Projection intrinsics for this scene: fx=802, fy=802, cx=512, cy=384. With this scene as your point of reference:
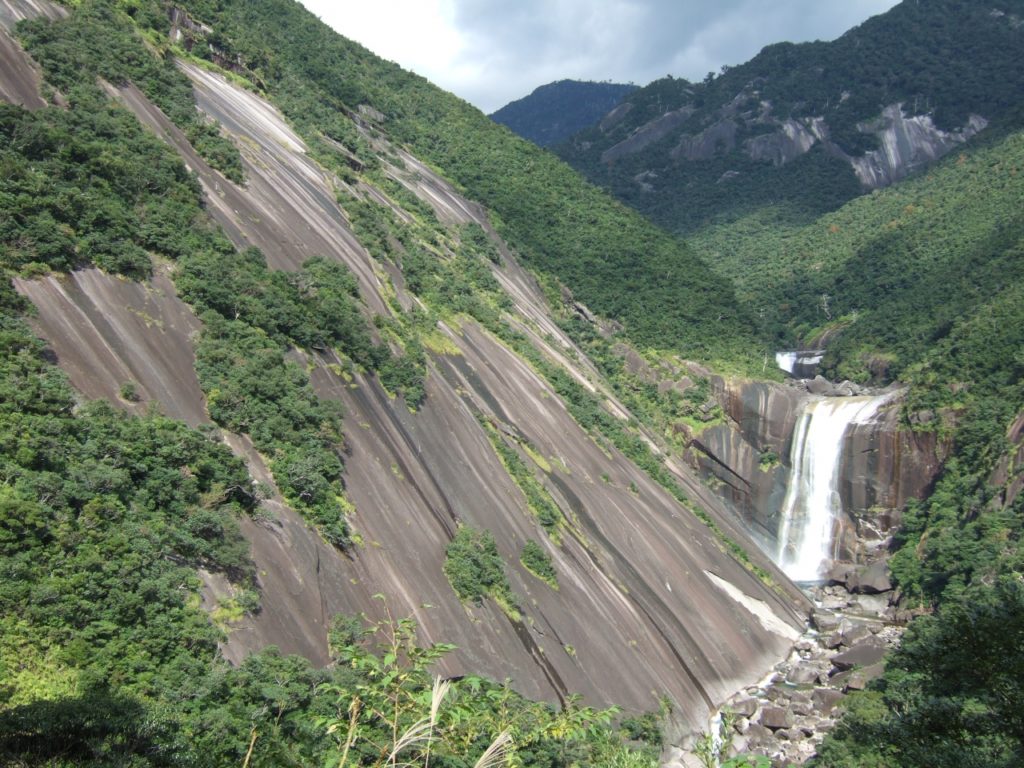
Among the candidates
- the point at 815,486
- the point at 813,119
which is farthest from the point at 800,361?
the point at 813,119

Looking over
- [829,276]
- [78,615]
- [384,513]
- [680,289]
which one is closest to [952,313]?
[680,289]

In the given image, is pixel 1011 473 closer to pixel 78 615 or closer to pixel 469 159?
pixel 78 615

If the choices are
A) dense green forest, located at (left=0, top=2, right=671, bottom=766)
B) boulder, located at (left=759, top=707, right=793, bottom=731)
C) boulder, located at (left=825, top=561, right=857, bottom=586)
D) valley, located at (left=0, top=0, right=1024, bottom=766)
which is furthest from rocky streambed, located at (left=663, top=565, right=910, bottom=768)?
dense green forest, located at (left=0, top=2, right=671, bottom=766)

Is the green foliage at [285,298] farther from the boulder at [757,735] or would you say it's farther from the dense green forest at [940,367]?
the boulder at [757,735]

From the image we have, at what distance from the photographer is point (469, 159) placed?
79.2m

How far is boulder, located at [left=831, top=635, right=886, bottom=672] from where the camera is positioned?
34375mm

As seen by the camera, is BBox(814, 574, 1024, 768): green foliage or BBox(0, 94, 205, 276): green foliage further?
BBox(0, 94, 205, 276): green foliage

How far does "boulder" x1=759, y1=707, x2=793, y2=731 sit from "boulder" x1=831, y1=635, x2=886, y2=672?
6199mm

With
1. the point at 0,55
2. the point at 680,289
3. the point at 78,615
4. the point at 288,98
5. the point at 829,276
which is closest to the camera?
Result: the point at 78,615

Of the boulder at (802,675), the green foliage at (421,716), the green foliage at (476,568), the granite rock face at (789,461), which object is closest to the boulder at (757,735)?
the boulder at (802,675)

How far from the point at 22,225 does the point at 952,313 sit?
64091mm

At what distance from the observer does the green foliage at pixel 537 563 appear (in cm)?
2586

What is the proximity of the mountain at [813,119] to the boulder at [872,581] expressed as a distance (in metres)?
80.0

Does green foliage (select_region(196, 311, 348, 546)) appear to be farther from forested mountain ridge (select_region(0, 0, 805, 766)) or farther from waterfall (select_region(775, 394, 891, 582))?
waterfall (select_region(775, 394, 891, 582))
